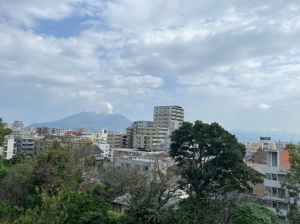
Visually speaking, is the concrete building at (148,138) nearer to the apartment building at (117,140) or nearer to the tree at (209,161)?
the apartment building at (117,140)

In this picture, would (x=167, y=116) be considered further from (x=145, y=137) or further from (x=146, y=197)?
(x=146, y=197)

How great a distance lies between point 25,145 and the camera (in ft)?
194

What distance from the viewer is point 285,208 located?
63.7 ft

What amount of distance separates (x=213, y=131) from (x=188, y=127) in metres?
1.71

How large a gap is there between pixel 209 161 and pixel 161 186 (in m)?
3.82

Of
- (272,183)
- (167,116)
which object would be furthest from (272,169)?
(167,116)

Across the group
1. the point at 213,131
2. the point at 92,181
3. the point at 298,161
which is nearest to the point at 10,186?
the point at 92,181

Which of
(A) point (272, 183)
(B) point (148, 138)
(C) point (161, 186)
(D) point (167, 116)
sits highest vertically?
(D) point (167, 116)

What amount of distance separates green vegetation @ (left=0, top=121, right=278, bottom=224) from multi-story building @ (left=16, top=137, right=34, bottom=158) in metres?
44.6

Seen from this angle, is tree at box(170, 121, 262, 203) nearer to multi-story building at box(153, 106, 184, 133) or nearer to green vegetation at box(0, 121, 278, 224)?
green vegetation at box(0, 121, 278, 224)

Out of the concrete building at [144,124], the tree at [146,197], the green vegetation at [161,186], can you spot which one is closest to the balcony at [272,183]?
the green vegetation at [161,186]

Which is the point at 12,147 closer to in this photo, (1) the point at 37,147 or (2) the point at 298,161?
(1) the point at 37,147

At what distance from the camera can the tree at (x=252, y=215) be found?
1198cm

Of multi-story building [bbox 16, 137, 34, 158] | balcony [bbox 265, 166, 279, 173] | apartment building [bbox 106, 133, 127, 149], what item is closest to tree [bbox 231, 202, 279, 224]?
balcony [bbox 265, 166, 279, 173]
